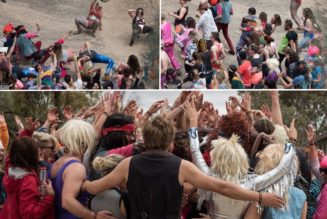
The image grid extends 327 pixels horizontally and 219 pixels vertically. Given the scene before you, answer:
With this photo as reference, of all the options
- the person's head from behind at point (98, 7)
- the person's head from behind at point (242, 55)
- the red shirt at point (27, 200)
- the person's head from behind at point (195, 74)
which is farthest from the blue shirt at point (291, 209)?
the person's head from behind at point (98, 7)

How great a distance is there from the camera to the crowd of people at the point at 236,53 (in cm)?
1330

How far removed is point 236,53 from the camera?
44.9 feet

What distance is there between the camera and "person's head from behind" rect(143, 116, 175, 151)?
454 cm

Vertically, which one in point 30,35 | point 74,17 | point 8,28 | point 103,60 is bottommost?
point 103,60

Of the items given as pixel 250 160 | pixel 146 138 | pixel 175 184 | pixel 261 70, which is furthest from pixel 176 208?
pixel 261 70

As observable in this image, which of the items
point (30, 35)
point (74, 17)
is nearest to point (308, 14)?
point (74, 17)

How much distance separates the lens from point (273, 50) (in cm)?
1375

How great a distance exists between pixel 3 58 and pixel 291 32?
5392 mm

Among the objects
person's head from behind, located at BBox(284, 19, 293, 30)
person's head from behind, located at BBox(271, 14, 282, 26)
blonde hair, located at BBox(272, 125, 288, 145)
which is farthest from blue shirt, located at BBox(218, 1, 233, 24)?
blonde hair, located at BBox(272, 125, 288, 145)

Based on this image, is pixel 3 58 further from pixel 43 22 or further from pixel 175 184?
pixel 175 184

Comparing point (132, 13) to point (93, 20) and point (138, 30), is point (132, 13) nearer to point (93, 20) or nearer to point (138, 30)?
point (138, 30)

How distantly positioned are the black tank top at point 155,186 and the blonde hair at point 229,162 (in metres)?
0.54

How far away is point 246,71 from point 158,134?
30.1 ft

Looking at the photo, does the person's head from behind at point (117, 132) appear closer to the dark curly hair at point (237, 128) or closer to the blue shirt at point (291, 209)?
the dark curly hair at point (237, 128)
